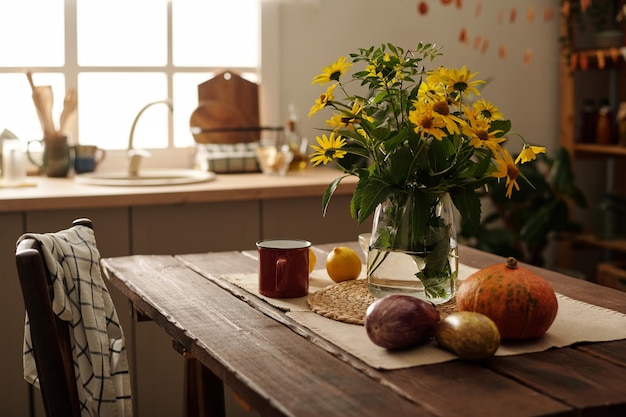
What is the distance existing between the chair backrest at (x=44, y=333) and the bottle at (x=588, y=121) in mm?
3266

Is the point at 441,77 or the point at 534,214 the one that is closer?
the point at 441,77

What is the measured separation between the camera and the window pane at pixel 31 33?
3.58m

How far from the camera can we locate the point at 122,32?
3.73 meters

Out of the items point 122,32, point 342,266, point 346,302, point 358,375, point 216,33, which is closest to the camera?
point 358,375

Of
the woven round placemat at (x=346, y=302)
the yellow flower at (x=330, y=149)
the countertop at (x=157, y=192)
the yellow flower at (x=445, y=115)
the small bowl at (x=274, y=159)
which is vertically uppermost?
the yellow flower at (x=445, y=115)

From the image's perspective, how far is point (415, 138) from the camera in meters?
1.61

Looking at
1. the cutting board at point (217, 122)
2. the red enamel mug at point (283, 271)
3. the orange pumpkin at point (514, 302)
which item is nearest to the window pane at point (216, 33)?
the cutting board at point (217, 122)

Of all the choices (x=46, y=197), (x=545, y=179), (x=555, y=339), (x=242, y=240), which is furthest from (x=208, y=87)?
(x=555, y=339)

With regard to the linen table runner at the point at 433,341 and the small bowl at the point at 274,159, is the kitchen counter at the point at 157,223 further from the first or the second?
the linen table runner at the point at 433,341

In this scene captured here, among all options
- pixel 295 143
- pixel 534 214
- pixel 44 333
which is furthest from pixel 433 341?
pixel 534 214

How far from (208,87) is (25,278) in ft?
7.84

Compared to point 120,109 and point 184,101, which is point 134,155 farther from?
point 184,101

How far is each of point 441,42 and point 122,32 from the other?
1432 millimetres

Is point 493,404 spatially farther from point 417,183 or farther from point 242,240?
point 242,240
